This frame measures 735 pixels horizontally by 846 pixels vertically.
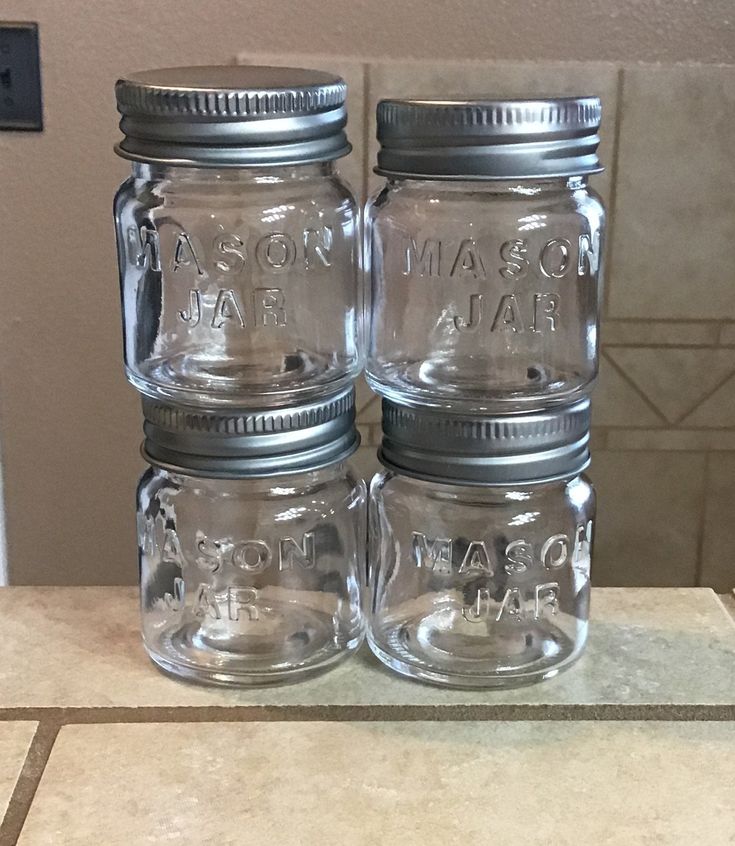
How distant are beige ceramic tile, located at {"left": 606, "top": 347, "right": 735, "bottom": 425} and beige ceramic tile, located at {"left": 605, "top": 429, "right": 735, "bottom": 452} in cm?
2

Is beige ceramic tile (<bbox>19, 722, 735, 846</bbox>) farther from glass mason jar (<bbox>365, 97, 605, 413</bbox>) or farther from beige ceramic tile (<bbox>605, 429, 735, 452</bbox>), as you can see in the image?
beige ceramic tile (<bbox>605, 429, 735, 452</bbox>)

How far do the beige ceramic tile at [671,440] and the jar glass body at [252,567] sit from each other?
432 mm

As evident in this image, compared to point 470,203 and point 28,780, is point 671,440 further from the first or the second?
point 28,780

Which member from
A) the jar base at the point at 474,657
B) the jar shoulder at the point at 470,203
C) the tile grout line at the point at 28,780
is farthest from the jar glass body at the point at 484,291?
the tile grout line at the point at 28,780

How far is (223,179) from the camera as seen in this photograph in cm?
63

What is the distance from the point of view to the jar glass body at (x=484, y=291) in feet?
2.08

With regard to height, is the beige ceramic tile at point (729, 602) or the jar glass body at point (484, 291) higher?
the jar glass body at point (484, 291)

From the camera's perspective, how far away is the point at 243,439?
1.96 feet

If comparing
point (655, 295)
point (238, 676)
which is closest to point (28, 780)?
point (238, 676)

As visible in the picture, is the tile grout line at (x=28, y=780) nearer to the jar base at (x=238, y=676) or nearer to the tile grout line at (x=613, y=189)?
the jar base at (x=238, y=676)

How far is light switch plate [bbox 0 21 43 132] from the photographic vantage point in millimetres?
909

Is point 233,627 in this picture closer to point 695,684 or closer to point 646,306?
point 695,684

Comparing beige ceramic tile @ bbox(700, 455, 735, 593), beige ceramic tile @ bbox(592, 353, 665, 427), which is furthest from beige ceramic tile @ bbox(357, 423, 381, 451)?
beige ceramic tile @ bbox(700, 455, 735, 593)

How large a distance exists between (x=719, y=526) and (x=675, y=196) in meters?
0.33
